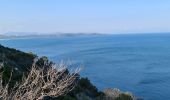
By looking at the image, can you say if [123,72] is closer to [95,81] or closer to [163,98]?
[95,81]

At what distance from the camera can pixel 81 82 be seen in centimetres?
2400

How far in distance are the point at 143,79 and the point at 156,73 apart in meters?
5.87

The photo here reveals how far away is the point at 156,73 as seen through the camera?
57094mm

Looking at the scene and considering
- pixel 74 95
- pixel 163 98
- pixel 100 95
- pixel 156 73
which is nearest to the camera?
pixel 74 95

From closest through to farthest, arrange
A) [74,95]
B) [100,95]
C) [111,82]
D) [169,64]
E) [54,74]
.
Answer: [54,74]
[74,95]
[100,95]
[111,82]
[169,64]

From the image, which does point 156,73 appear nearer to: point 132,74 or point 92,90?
point 132,74

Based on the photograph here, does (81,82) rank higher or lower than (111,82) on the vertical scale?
A: higher

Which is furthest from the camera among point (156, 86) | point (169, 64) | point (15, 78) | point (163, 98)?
point (169, 64)

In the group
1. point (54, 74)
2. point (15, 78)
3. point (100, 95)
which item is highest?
point (54, 74)

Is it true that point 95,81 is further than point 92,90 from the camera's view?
Yes

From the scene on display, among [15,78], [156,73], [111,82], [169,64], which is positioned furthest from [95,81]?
[15,78]

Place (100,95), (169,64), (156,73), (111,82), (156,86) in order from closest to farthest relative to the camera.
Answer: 1. (100,95)
2. (156,86)
3. (111,82)
4. (156,73)
5. (169,64)

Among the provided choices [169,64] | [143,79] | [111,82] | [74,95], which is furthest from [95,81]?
[74,95]

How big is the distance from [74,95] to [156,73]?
130 feet
